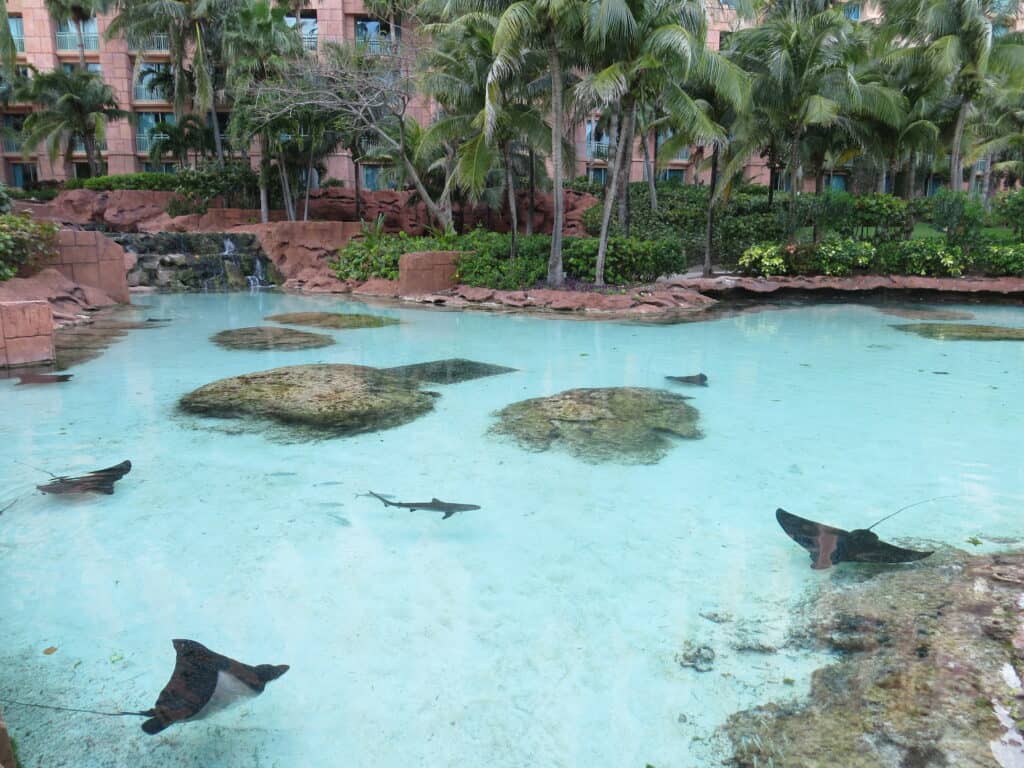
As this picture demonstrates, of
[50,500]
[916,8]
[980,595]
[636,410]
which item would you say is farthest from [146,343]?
[916,8]

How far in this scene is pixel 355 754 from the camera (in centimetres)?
269

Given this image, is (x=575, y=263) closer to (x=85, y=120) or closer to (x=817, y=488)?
(x=817, y=488)

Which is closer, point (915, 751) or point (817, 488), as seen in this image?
point (915, 751)

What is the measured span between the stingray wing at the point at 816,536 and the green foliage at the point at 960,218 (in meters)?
16.0

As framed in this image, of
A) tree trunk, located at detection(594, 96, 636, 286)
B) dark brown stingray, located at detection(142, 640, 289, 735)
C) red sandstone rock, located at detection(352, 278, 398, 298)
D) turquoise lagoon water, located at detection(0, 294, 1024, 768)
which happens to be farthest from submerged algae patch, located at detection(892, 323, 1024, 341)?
dark brown stingray, located at detection(142, 640, 289, 735)

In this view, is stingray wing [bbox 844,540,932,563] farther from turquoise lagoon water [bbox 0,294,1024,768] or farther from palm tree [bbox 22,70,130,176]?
palm tree [bbox 22,70,130,176]

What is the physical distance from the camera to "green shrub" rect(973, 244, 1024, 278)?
1652cm

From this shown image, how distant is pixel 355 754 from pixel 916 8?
77.0ft

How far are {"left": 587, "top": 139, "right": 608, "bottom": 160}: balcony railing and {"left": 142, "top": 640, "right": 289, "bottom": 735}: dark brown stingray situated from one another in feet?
101

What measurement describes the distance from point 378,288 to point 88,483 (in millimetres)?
14376

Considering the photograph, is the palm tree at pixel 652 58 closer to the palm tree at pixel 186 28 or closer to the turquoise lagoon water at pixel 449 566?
the turquoise lagoon water at pixel 449 566

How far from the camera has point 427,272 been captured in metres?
18.1

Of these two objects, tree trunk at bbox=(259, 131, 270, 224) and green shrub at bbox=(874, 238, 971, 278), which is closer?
green shrub at bbox=(874, 238, 971, 278)

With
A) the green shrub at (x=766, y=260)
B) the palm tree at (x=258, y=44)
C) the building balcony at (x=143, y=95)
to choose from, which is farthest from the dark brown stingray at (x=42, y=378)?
the building balcony at (x=143, y=95)
